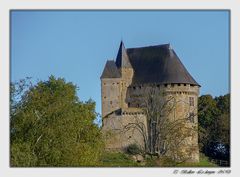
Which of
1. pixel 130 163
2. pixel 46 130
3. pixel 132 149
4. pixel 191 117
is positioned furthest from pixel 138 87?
pixel 46 130

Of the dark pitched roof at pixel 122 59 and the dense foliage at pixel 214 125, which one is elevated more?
the dark pitched roof at pixel 122 59

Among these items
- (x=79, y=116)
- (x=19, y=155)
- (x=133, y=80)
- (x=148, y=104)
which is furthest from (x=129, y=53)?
(x=19, y=155)

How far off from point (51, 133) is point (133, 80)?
761 inches

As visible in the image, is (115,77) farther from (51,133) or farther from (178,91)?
(51,133)

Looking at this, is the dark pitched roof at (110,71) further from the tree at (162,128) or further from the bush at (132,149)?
the bush at (132,149)

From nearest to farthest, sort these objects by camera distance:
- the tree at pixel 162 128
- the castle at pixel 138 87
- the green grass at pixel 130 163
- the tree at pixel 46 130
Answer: the tree at pixel 46 130
the green grass at pixel 130 163
the tree at pixel 162 128
the castle at pixel 138 87

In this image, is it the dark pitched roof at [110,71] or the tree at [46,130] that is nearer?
the tree at [46,130]

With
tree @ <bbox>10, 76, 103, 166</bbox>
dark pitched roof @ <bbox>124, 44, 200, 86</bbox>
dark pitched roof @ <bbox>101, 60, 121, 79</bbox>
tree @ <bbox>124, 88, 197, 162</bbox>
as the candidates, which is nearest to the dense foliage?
tree @ <bbox>124, 88, 197, 162</bbox>

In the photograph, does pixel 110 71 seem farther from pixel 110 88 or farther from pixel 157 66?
pixel 157 66

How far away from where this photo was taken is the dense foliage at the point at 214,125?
86.9 ft

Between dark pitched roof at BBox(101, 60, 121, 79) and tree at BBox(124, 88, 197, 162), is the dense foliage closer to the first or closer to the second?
tree at BBox(124, 88, 197, 162)

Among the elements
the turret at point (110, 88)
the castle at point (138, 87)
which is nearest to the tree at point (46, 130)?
the castle at point (138, 87)

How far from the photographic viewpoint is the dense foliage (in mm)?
26500

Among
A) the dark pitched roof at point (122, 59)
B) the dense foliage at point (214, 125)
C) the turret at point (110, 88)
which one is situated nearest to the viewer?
the dense foliage at point (214, 125)
